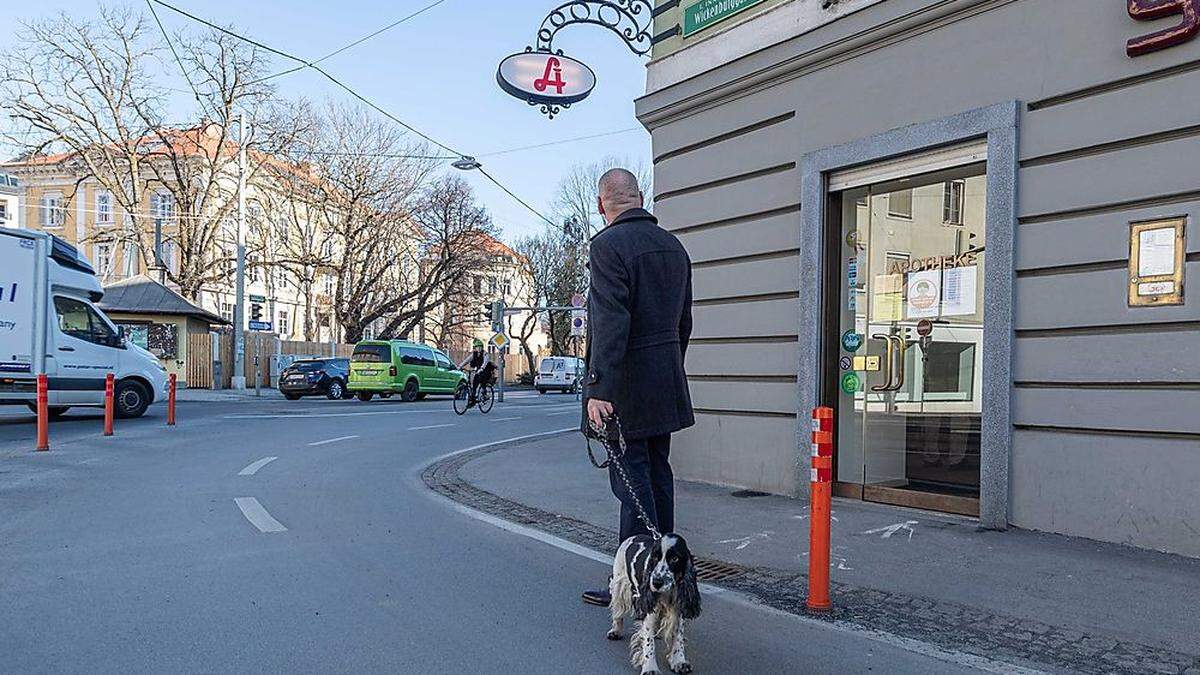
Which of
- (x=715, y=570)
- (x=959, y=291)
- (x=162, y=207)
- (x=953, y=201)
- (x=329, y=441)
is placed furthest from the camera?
(x=162, y=207)

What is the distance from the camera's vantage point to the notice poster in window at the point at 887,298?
313 inches

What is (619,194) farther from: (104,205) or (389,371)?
(104,205)

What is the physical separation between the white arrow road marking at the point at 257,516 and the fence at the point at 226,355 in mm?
27302

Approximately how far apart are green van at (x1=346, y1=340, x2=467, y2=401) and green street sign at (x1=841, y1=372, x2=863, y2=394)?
22.4 m

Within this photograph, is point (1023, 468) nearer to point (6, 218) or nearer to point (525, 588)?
point (525, 588)

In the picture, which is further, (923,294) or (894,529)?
(923,294)

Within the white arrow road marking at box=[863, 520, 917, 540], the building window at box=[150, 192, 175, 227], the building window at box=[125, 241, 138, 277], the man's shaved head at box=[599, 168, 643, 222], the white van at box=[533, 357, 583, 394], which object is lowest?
the white van at box=[533, 357, 583, 394]

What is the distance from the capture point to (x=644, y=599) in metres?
3.59

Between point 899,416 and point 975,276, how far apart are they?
146cm

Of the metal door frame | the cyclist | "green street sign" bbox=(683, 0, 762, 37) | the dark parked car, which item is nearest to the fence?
the dark parked car

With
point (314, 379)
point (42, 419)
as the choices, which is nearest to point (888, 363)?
point (42, 419)

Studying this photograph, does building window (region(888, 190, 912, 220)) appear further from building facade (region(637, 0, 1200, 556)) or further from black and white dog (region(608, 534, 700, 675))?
black and white dog (region(608, 534, 700, 675))

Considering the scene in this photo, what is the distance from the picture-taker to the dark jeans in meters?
4.23

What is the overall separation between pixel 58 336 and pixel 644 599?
15.6 metres
